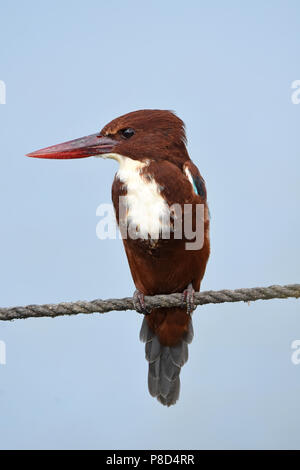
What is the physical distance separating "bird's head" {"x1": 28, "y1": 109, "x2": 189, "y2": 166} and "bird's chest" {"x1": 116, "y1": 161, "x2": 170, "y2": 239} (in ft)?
0.29

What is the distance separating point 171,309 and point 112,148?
94cm

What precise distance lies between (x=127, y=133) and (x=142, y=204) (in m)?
0.44

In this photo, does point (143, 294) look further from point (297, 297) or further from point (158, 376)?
point (297, 297)

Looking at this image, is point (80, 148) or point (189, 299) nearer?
point (189, 299)

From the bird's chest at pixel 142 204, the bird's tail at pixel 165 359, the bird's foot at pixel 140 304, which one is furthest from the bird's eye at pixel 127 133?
the bird's tail at pixel 165 359

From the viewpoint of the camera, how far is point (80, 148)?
12.1ft

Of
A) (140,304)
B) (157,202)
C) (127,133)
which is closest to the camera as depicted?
(157,202)

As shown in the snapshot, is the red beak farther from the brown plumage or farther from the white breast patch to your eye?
the white breast patch

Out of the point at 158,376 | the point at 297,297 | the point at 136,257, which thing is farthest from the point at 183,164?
the point at 158,376

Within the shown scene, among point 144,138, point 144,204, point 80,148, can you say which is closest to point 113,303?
point 144,204

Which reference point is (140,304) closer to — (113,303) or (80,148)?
(113,303)

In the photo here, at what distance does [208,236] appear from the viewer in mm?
3525

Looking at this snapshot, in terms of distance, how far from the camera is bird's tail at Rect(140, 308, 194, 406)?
147 inches

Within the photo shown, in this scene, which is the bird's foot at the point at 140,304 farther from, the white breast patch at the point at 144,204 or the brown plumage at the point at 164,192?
the white breast patch at the point at 144,204
